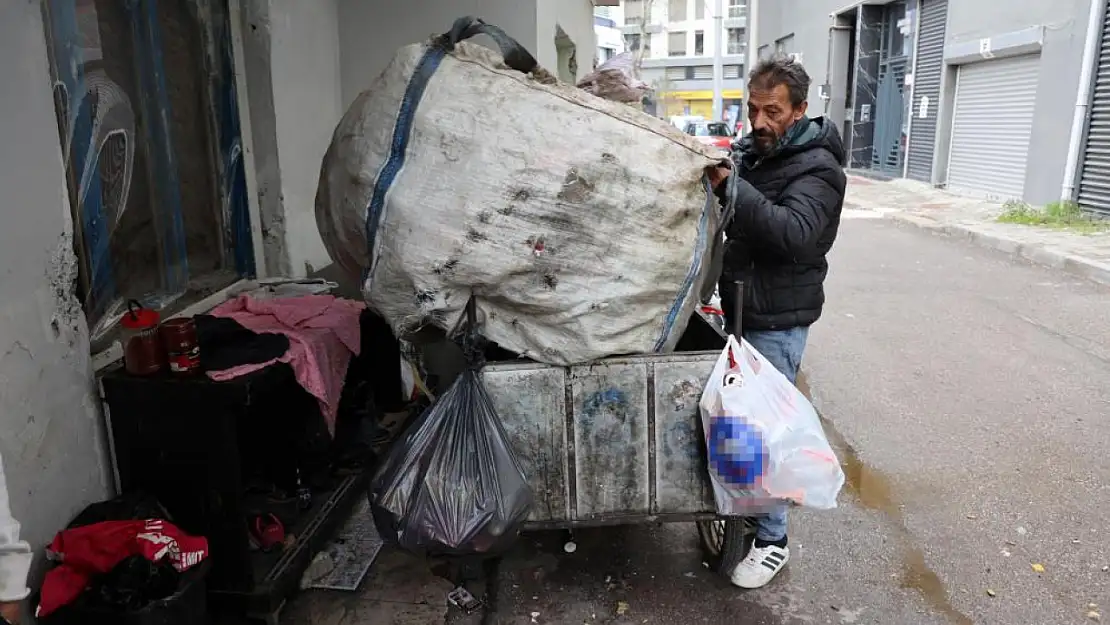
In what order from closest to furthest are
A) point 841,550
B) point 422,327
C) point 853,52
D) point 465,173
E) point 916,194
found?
point 465,173, point 422,327, point 841,550, point 916,194, point 853,52

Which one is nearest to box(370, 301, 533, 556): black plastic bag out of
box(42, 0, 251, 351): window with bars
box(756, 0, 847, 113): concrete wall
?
box(42, 0, 251, 351): window with bars

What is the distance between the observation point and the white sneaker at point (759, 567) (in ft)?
9.99

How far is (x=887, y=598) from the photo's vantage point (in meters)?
3.02

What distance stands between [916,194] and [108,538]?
16.4 meters

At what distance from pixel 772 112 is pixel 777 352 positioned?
0.89 m

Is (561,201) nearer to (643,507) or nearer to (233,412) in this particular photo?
(643,507)

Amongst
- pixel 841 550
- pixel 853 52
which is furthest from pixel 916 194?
pixel 841 550

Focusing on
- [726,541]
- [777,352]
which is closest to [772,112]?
[777,352]

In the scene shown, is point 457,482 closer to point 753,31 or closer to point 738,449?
point 738,449

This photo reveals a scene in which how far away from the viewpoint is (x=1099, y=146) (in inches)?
431

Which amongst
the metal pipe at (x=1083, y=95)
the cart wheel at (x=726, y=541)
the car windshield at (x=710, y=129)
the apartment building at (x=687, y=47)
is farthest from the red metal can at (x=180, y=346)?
the apartment building at (x=687, y=47)

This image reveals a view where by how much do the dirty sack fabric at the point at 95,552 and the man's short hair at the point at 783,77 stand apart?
96.5 inches

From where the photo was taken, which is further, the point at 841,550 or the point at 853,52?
the point at 853,52

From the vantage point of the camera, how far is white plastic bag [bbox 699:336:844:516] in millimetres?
2420
